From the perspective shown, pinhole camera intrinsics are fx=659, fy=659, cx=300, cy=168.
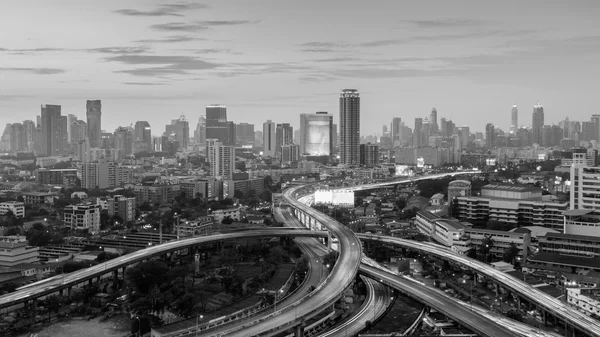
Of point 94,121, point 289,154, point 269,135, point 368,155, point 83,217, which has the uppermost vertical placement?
point 94,121

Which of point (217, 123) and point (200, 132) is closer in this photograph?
point (217, 123)

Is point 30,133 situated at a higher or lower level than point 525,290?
higher

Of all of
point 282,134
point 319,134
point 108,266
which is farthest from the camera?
point 282,134

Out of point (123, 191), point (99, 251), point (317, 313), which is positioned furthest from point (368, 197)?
point (317, 313)

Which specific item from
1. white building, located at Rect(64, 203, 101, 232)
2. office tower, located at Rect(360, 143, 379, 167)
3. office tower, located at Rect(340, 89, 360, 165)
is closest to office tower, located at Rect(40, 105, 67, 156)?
office tower, located at Rect(340, 89, 360, 165)

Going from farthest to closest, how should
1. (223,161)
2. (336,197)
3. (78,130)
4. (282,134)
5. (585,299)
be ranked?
(282,134) < (78,130) < (223,161) < (336,197) < (585,299)

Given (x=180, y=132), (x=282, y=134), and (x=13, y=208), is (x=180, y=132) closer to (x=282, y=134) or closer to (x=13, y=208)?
(x=282, y=134)

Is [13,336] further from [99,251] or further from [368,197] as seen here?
[368,197]

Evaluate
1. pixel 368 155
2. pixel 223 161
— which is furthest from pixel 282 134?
pixel 223 161
